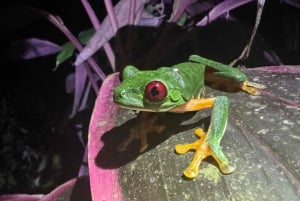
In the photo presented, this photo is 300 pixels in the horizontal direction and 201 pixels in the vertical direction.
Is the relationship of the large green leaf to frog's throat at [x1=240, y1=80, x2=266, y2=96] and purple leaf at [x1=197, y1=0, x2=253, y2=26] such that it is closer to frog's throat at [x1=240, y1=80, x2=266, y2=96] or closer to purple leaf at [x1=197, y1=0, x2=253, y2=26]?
frog's throat at [x1=240, y1=80, x2=266, y2=96]

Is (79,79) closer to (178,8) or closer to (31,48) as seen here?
(31,48)

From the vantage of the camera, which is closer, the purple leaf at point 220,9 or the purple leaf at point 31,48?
the purple leaf at point 220,9

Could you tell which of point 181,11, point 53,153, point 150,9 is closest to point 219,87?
point 181,11

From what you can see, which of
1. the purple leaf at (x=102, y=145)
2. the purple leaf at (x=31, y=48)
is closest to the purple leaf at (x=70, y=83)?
the purple leaf at (x=31, y=48)

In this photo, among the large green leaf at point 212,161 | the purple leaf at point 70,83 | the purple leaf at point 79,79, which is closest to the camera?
the large green leaf at point 212,161

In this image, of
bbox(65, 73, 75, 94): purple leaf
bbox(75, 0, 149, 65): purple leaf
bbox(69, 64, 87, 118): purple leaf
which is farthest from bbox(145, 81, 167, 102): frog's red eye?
bbox(65, 73, 75, 94): purple leaf

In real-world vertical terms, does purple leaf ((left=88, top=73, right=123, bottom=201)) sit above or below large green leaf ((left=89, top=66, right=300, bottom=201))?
above

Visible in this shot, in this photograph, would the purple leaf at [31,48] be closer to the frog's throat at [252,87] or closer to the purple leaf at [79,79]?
the purple leaf at [79,79]
